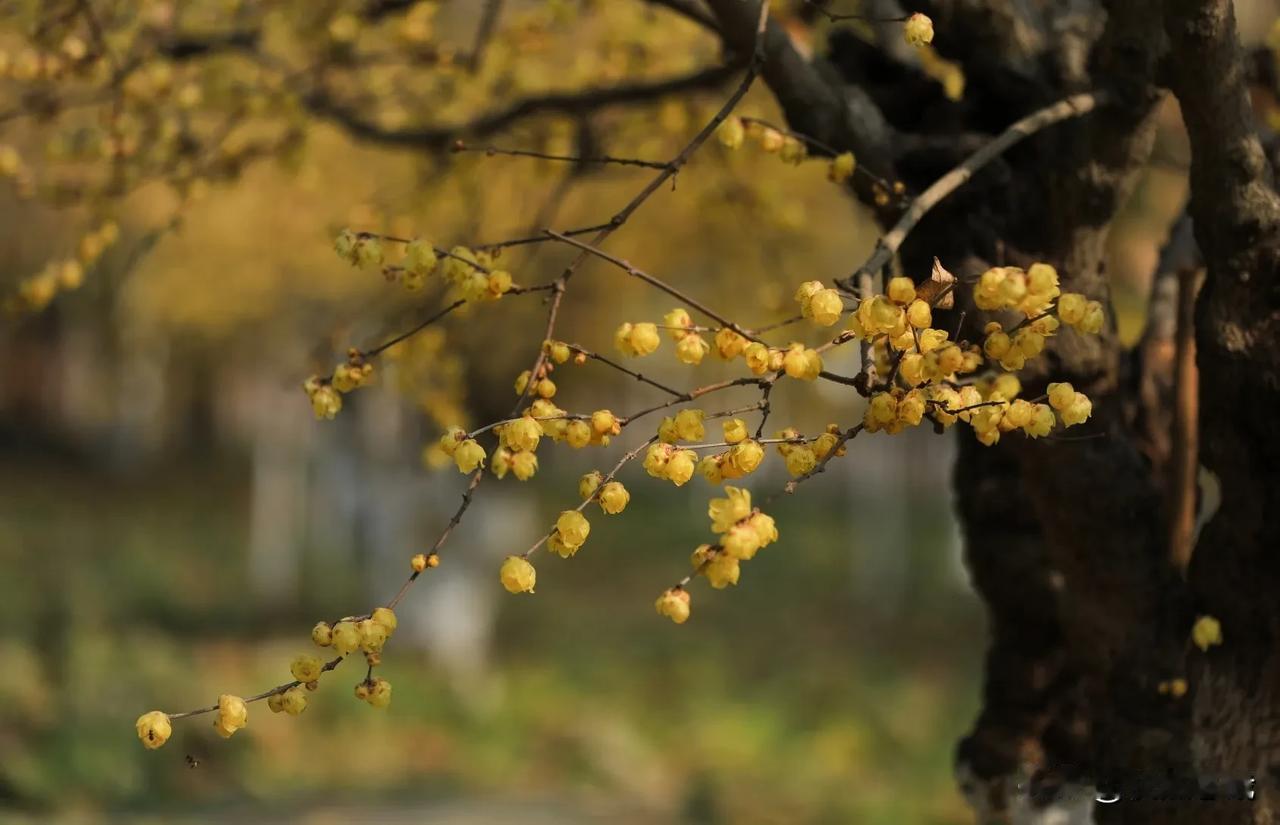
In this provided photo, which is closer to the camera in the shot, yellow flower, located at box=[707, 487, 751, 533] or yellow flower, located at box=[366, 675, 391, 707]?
yellow flower, located at box=[707, 487, 751, 533]

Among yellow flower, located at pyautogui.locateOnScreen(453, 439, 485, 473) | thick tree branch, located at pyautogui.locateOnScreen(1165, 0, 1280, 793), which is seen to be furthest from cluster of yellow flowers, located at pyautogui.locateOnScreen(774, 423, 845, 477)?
thick tree branch, located at pyautogui.locateOnScreen(1165, 0, 1280, 793)

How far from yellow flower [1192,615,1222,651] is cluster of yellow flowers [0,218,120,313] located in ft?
9.58

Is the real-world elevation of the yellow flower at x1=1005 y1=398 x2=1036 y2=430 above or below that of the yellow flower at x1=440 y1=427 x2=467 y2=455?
below

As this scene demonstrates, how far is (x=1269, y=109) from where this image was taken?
14.1ft

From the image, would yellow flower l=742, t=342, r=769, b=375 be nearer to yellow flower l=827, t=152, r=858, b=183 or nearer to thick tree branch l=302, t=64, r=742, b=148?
yellow flower l=827, t=152, r=858, b=183

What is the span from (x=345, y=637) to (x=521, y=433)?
1.31 feet

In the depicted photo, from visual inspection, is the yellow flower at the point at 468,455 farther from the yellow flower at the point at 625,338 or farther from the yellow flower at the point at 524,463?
the yellow flower at the point at 625,338

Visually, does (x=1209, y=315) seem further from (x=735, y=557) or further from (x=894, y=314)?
(x=735, y=557)

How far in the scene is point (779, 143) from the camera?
2.92 metres

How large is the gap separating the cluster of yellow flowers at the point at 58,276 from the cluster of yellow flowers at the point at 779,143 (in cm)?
180

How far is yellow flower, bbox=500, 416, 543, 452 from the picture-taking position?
2080mm

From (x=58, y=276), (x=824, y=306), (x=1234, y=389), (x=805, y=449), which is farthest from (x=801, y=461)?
(x=58, y=276)

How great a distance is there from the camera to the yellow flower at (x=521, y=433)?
2.08 metres

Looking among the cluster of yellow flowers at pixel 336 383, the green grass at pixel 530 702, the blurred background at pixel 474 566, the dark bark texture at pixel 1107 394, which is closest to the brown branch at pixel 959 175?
the dark bark texture at pixel 1107 394
